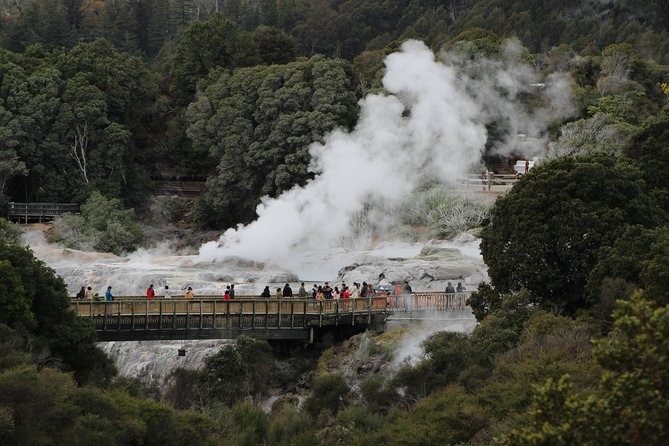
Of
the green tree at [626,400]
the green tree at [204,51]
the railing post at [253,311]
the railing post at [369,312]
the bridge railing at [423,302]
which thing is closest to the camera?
the green tree at [626,400]

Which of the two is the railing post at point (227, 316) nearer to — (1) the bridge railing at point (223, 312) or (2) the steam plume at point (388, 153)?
(1) the bridge railing at point (223, 312)

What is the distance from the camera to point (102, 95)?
243 feet

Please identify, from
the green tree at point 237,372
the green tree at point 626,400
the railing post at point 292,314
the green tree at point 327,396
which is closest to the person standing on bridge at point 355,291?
the railing post at point 292,314

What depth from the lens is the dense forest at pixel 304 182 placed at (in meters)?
30.2

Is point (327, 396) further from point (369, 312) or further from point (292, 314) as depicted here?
point (369, 312)

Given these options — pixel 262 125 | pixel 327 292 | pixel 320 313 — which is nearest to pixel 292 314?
pixel 320 313

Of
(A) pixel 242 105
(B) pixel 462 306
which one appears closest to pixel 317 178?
(A) pixel 242 105

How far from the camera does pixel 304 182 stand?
6694 cm

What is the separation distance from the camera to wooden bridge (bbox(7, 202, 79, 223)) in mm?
71562

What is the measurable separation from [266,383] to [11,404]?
1560 centimetres

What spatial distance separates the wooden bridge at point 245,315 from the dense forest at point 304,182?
2.49 feet

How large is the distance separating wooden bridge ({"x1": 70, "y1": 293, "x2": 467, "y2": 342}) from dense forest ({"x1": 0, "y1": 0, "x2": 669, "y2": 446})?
29.8 inches

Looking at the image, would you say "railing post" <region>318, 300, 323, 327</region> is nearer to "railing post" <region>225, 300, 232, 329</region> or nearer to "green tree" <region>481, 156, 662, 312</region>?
"railing post" <region>225, 300, 232, 329</region>

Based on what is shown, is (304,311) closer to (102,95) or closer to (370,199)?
(370,199)
